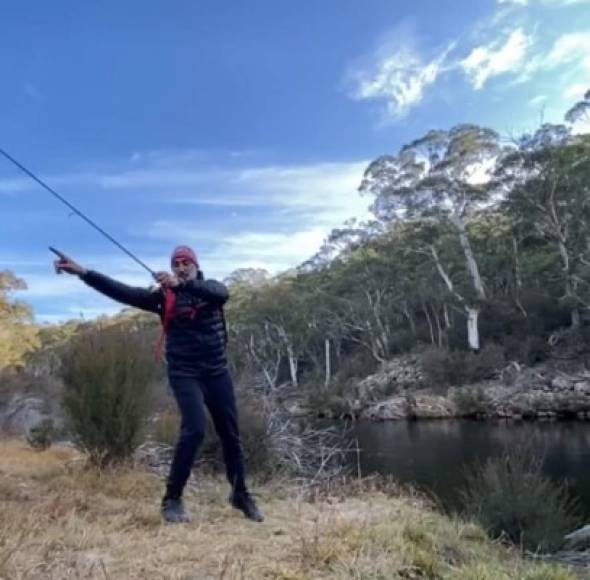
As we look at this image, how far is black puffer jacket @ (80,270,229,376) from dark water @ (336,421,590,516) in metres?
4.17

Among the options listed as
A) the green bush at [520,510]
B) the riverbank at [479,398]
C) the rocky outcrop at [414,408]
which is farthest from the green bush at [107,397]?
the rocky outcrop at [414,408]

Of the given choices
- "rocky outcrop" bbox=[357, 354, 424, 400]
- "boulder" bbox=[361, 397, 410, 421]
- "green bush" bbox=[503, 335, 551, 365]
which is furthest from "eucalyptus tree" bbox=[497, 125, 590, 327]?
"rocky outcrop" bbox=[357, 354, 424, 400]

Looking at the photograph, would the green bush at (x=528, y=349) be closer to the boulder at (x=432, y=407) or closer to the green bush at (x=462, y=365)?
the green bush at (x=462, y=365)

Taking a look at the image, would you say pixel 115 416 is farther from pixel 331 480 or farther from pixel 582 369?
pixel 582 369

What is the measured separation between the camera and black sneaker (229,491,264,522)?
3.78m

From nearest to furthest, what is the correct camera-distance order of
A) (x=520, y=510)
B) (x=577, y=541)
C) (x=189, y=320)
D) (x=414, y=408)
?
(x=189, y=320), (x=520, y=510), (x=577, y=541), (x=414, y=408)

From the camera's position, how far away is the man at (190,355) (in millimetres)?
3521

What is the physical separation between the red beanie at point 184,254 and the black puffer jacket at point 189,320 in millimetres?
231

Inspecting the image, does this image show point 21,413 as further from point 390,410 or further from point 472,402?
point 472,402

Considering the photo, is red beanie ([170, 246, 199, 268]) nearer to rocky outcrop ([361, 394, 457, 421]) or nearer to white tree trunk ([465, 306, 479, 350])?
rocky outcrop ([361, 394, 457, 421])

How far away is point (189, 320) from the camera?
3.65m

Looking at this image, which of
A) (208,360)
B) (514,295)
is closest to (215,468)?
(208,360)

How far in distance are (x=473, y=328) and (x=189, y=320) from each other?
28261 millimetres

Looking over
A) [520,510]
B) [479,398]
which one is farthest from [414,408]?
[520,510]
